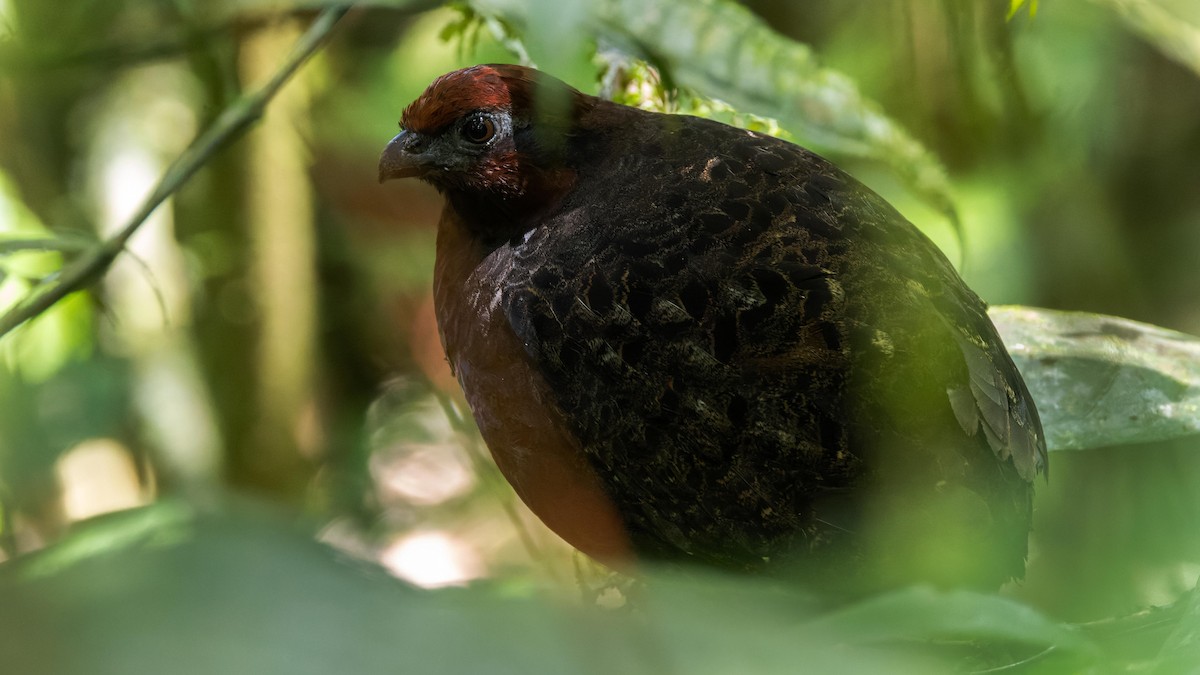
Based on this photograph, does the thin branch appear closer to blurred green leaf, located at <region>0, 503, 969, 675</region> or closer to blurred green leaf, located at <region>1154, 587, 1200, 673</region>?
blurred green leaf, located at <region>0, 503, 969, 675</region>

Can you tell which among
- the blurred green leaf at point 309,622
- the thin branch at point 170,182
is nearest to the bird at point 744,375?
the thin branch at point 170,182

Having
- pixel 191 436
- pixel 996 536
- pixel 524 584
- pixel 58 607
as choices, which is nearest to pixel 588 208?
pixel 996 536

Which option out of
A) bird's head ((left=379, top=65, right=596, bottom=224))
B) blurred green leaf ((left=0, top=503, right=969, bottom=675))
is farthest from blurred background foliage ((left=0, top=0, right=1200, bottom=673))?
bird's head ((left=379, top=65, right=596, bottom=224))

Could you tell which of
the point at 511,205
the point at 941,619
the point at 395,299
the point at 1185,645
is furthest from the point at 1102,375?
the point at 395,299

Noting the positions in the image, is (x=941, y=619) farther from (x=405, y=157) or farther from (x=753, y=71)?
(x=405, y=157)

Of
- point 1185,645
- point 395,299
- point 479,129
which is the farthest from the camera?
point 395,299

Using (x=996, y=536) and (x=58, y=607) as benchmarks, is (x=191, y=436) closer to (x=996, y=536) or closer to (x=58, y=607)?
(x=996, y=536)

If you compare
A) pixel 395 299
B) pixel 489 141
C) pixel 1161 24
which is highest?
pixel 395 299
